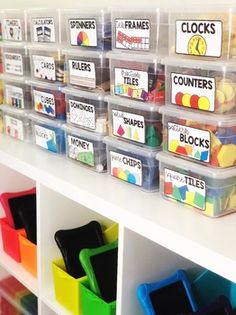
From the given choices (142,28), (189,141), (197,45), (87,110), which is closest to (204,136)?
(189,141)

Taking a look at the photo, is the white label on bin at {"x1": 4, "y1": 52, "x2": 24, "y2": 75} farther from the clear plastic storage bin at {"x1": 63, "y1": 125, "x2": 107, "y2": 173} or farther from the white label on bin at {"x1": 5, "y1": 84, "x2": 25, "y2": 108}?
the clear plastic storage bin at {"x1": 63, "y1": 125, "x2": 107, "y2": 173}

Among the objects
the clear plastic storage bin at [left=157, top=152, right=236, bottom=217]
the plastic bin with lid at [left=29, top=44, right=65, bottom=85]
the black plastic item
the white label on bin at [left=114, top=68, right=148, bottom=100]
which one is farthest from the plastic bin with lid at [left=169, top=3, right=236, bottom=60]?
the black plastic item

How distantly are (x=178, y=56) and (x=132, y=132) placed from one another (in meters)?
0.21

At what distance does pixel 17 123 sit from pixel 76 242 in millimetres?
446

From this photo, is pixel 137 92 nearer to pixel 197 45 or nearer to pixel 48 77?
pixel 197 45

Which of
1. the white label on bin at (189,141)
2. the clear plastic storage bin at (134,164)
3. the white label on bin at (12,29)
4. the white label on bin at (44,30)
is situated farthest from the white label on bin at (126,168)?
the white label on bin at (12,29)

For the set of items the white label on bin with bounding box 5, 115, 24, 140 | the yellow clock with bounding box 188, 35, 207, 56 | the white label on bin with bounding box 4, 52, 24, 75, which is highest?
the yellow clock with bounding box 188, 35, 207, 56

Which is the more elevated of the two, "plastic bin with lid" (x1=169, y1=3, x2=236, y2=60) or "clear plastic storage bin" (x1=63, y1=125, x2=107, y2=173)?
"plastic bin with lid" (x1=169, y1=3, x2=236, y2=60)

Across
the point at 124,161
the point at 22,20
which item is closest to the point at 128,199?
the point at 124,161

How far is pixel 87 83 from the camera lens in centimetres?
111

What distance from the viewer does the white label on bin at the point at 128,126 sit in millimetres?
985

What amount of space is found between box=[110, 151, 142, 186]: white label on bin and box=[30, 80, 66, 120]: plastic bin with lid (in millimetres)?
261

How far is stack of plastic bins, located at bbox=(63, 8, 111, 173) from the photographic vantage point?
1062mm

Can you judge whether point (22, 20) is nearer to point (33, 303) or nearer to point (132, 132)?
point (132, 132)
